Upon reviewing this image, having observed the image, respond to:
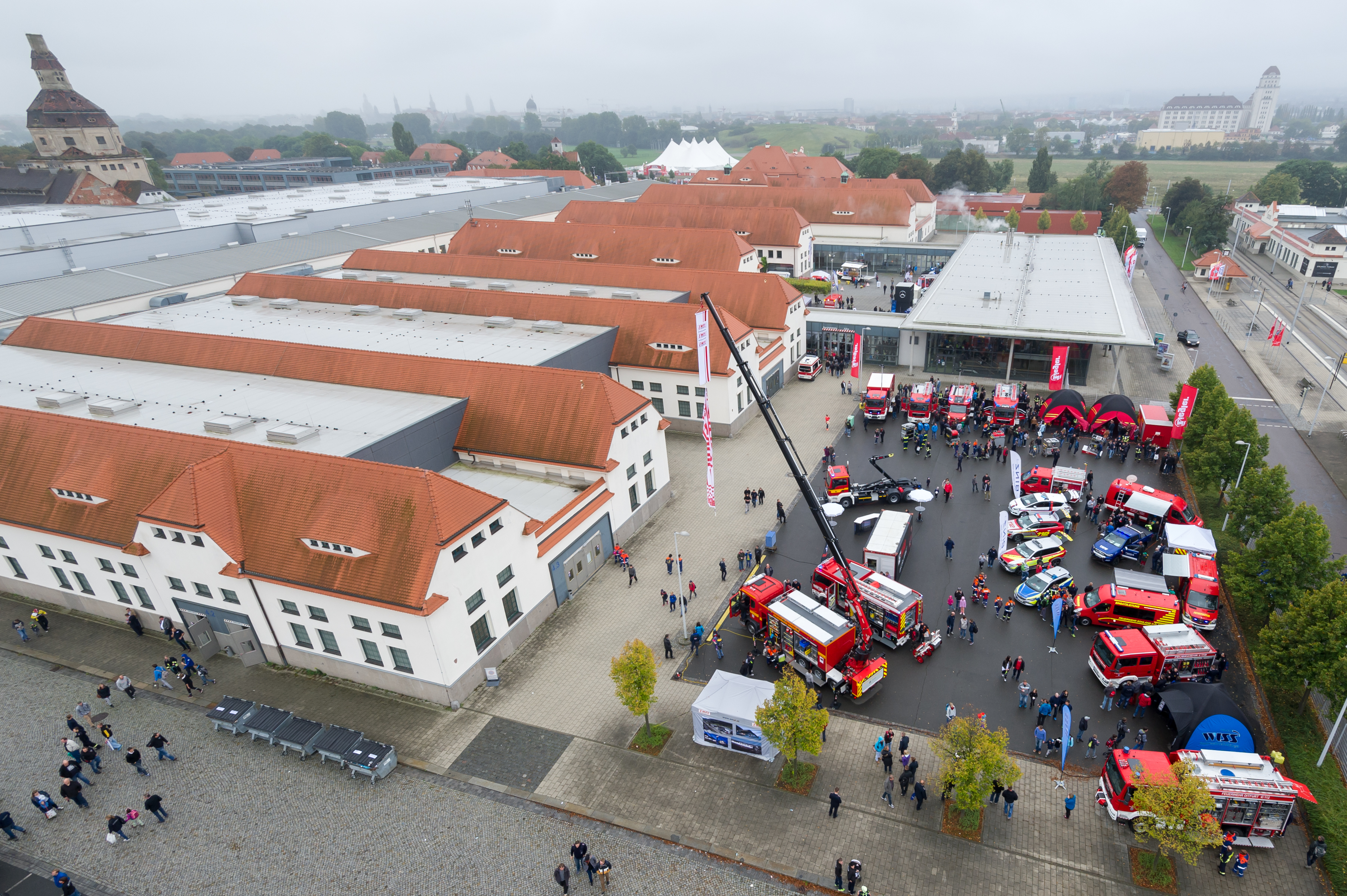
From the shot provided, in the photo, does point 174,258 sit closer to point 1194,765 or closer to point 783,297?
point 783,297

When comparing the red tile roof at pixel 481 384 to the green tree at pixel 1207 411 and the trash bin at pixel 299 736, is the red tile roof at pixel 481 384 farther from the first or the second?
the green tree at pixel 1207 411

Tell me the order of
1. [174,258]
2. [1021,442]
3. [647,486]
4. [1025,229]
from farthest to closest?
[1025,229], [174,258], [1021,442], [647,486]

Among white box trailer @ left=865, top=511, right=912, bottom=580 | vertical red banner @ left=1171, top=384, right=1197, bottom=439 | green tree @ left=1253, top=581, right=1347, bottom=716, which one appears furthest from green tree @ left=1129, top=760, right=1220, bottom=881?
vertical red banner @ left=1171, top=384, right=1197, bottom=439

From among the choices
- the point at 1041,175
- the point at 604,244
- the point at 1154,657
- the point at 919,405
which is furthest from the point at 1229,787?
the point at 1041,175

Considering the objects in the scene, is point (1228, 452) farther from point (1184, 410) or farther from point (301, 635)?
point (301, 635)

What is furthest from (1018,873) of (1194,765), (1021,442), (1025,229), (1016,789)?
(1025,229)

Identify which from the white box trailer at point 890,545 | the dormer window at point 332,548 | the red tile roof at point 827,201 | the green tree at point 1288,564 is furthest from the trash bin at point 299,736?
the red tile roof at point 827,201
